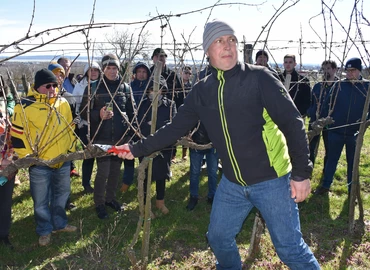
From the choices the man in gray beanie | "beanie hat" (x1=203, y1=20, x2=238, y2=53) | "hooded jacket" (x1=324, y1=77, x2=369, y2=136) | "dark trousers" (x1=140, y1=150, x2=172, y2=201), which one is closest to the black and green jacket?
the man in gray beanie

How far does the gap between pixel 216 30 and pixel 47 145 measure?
1.97 meters

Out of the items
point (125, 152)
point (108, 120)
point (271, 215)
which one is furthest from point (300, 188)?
point (108, 120)

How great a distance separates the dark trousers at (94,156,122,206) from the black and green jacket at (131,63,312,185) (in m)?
2.44

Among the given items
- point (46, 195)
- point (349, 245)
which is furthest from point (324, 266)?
point (46, 195)

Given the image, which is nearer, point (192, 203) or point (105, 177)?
point (105, 177)

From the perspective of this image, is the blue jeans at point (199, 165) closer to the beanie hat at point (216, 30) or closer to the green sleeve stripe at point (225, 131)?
the green sleeve stripe at point (225, 131)

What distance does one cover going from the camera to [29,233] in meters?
4.08

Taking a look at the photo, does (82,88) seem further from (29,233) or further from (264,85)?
(264,85)

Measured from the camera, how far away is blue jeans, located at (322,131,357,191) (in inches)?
195

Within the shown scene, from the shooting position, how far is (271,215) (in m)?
2.20

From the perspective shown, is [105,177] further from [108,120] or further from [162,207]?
[162,207]

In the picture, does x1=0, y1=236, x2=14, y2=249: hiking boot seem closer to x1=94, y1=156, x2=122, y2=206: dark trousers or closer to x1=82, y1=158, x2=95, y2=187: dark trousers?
x1=94, y1=156, x2=122, y2=206: dark trousers

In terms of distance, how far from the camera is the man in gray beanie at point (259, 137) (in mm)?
2062

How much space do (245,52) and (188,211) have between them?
87.2 inches
